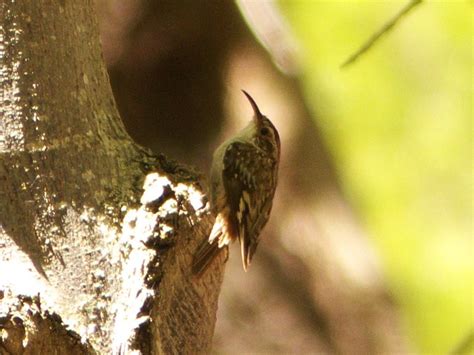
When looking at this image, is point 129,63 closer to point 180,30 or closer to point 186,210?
point 180,30

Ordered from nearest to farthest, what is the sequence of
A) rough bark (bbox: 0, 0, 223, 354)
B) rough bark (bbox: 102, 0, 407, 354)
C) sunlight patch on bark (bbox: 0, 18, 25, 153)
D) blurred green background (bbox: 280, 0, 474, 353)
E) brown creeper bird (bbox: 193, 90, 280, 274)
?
1. rough bark (bbox: 0, 0, 223, 354)
2. sunlight patch on bark (bbox: 0, 18, 25, 153)
3. brown creeper bird (bbox: 193, 90, 280, 274)
4. blurred green background (bbox: 280, 0, 474, 353)
5. rough bark (bbox: 102, 0, 407, 354)

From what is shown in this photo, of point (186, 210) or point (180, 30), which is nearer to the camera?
point (186, 210)

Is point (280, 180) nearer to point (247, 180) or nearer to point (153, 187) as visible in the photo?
point (247, 180)

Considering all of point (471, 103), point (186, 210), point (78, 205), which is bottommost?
point (471, 103)

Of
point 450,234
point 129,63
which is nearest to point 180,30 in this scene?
point 129,63

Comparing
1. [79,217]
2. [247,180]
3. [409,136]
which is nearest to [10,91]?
[79,217]

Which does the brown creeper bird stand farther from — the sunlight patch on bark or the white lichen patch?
the sunlight patch on bark

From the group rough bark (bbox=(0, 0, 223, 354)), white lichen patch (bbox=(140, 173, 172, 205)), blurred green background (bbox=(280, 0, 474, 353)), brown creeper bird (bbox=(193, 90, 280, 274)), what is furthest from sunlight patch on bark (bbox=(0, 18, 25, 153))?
blurred green background (bbox=(280, 0, 474, 353))
